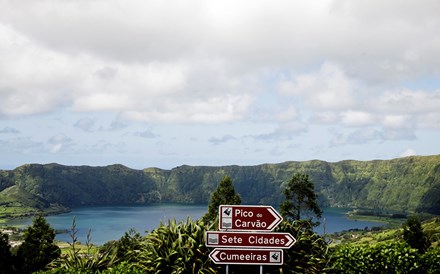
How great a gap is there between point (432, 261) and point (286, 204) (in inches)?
1143

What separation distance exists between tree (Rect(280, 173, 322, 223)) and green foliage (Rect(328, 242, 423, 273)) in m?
28.4

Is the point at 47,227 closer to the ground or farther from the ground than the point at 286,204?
closer to the ground

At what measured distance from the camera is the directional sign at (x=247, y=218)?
16047mm

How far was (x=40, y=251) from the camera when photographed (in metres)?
52.8

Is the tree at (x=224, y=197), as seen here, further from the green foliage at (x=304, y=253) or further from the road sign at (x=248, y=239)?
the road sign at (x=248, y=239)

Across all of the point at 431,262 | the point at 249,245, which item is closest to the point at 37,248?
the point at 249,245

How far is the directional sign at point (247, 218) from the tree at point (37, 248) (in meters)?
41.2

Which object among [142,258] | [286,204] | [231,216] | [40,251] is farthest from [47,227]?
[231,216]

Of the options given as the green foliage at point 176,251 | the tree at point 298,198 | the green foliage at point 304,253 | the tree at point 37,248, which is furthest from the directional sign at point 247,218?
the tree at point 37,248

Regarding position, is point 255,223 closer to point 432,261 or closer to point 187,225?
point 187,225

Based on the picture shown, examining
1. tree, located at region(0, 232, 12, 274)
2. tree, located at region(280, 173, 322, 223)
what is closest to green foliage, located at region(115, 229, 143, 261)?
tree, located at region(0, 232, 12, 274)

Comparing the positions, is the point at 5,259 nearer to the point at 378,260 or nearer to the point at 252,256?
the point at 252,256

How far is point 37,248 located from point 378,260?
46.1 meters

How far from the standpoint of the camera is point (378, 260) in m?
19.1
